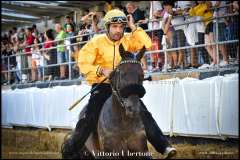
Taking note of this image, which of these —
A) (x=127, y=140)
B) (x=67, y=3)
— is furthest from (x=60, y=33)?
(x=127, y=140)

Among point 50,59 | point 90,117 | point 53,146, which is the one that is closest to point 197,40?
point 90,117

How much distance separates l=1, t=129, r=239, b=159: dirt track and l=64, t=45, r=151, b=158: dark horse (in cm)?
408

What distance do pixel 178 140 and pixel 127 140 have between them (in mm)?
5291

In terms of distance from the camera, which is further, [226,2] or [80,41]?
[80,41]

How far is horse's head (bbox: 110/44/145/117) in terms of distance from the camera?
5.47m

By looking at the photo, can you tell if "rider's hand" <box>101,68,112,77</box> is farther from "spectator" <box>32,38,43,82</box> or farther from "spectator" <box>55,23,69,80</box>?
"spectator" <box>32,38,43,82</box>

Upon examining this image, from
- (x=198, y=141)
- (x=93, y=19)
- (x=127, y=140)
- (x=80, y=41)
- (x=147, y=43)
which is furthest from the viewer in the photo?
(x=80, y=41)

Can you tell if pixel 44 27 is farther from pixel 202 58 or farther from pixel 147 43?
pixel 147 43

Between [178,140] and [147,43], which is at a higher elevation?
[147,43]

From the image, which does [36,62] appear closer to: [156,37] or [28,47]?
[28,47]

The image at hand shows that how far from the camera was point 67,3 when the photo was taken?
18234 millimetres

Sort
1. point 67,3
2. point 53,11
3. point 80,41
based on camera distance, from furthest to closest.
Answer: point 53,11 < point 67,3 < point 80,41

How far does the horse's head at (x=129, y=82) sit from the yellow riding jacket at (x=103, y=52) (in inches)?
22.1

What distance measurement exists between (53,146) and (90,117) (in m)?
8.76
